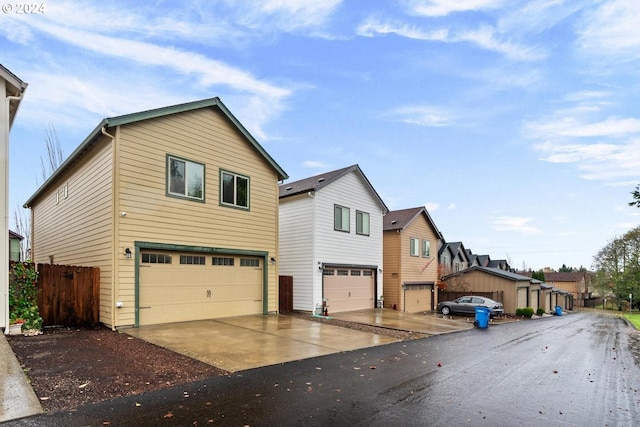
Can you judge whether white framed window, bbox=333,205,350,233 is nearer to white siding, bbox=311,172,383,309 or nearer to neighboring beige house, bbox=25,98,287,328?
white siding, bbox=311,172,383,309

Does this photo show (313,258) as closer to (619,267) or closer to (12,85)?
(12,85)

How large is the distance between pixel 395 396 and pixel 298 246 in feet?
43.7

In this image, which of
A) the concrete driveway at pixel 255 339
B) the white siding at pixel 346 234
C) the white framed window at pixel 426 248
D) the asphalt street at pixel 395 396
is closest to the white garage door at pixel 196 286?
the concrete driveway at pixel 255 339

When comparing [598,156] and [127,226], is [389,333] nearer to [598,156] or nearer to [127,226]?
[127,226]

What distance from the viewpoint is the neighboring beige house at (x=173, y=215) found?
11898 millimetres

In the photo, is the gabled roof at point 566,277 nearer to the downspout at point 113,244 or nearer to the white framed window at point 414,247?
the white framed window at point 414,247

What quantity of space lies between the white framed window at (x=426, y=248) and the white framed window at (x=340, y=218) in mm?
9666

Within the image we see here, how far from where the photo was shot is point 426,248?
94.1ft

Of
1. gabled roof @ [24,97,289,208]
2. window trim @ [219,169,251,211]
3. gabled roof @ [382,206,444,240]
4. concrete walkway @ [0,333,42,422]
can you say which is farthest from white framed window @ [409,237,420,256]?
concrete walkway @ [0,333,42,422]

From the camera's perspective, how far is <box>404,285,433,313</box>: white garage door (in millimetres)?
25844

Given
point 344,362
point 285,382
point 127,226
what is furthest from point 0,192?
point 344,362

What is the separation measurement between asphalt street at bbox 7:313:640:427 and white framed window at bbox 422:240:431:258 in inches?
717

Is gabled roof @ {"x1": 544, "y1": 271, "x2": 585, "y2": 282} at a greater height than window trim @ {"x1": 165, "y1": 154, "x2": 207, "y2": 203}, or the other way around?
window trim @ {"x1": 165, "y1": 154, "x2": 207, "y2": 203}

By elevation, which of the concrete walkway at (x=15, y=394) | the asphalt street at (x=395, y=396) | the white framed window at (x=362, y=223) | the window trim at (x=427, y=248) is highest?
the white framed window at (x=362, y=223)
